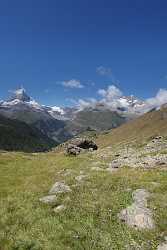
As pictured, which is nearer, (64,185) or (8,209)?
(8,209)

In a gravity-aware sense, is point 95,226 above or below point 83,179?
below

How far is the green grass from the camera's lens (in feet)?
64.4

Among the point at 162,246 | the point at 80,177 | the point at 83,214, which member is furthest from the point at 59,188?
the point at 162,246

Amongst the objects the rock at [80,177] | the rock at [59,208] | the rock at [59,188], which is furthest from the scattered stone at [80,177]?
the rock at [59,208]

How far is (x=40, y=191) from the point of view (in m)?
29.7

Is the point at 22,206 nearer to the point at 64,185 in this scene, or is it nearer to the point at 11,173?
the point at 64,185

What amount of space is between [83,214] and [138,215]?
3599mm

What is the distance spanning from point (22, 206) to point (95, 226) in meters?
6.81

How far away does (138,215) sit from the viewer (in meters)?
22.2

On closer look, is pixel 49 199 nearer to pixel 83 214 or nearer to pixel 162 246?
pixel 83 214

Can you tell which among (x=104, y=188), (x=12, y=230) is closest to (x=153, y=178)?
(x=104, y=188)

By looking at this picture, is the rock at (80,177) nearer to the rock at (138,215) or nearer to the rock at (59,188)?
the rock at (59,188)

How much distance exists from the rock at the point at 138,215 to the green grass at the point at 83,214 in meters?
0.44

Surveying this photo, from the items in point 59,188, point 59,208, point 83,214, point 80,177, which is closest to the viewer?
point 83,214
